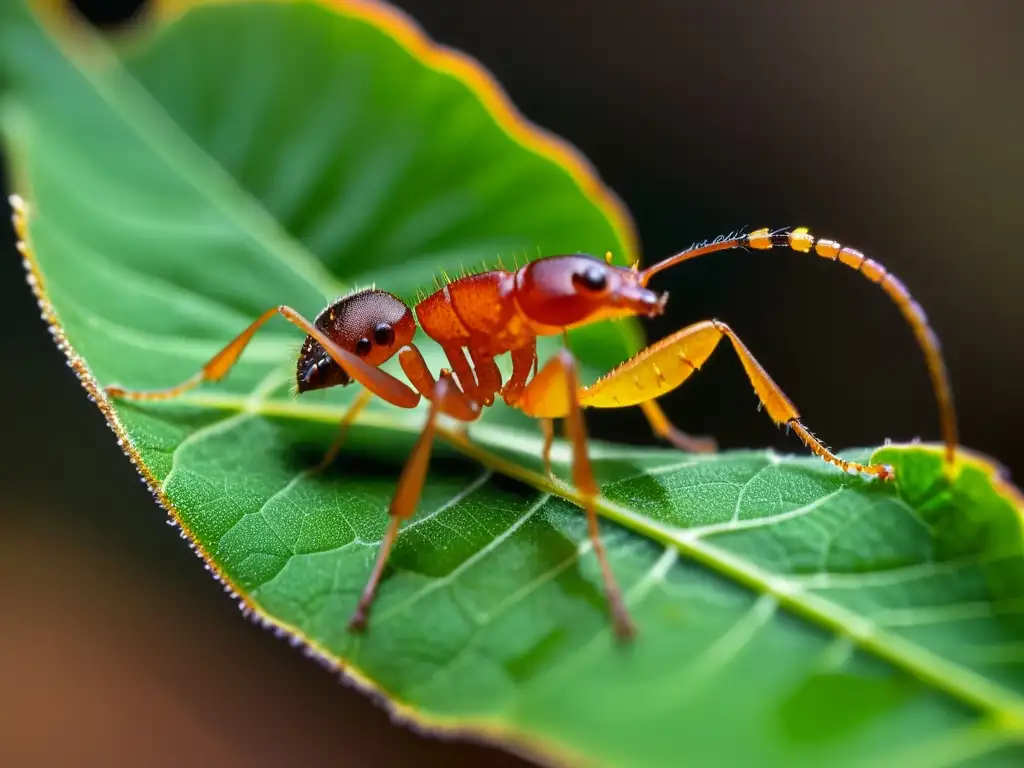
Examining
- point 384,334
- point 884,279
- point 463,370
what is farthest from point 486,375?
point 884,279

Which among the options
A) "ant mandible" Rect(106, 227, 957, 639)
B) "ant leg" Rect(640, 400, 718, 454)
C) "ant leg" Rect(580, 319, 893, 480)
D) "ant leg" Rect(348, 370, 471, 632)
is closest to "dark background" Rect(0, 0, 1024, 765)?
"ant leg" Rect(640, 400, 718, 454)

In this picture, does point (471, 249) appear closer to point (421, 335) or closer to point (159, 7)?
point (421, 335)

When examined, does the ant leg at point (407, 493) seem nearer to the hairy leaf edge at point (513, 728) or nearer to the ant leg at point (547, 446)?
the hairy leaf edge at point (513, 728)

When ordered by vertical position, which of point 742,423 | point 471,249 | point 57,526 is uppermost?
point 471,249

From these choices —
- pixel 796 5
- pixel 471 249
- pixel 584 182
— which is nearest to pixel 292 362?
pixel 471 249

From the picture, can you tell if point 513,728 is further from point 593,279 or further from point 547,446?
point 593,279

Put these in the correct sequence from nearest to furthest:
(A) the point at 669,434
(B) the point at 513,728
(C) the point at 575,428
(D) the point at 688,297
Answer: (B) the point at 513,728 → (C) the point at 575,428 → (A) the point at 669,434 → (D) the point at 688,297

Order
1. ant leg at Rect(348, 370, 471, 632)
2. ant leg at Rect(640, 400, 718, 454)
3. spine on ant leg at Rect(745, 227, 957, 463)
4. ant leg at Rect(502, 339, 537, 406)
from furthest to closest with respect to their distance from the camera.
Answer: ant leg at Rect(640, 400, 718, 454), ant leg at Rect(502, 339, 537, 406), ant leg at Rect(348, 370, 471, 632), spine on ant leg at Rect(745, 227, 957, 463)

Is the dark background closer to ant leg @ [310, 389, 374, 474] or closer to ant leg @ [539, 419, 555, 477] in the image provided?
ant leg @ [539, 419, 555, 477]
